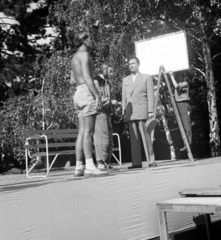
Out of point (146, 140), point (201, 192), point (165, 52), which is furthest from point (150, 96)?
point (201, 192)

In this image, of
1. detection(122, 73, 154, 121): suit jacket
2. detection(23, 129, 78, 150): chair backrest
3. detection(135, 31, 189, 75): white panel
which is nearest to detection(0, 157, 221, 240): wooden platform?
detection(122, 73, 154, 121): suit jacket

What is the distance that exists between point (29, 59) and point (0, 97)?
1774mm

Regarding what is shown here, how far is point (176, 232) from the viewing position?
192 inches

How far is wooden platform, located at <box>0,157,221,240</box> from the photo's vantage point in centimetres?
358

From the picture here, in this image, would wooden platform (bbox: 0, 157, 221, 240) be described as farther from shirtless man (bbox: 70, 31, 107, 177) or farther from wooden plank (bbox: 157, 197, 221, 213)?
wooden plank (bbox: 157, 197, 221, 213)

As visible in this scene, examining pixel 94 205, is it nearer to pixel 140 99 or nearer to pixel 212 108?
pixel 140 99

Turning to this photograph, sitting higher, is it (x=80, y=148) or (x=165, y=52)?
(x=165, y=52)

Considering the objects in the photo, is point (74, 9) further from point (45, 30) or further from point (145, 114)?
point (145, 114)

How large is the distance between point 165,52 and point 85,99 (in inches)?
98.2

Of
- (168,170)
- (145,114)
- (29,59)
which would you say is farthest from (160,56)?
(29,59)

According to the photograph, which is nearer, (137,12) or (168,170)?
(168,170)

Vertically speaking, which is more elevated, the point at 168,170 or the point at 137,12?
the point at 137,12

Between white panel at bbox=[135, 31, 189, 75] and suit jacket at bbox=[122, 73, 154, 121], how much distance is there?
2.85 feet

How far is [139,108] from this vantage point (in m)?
5.64
